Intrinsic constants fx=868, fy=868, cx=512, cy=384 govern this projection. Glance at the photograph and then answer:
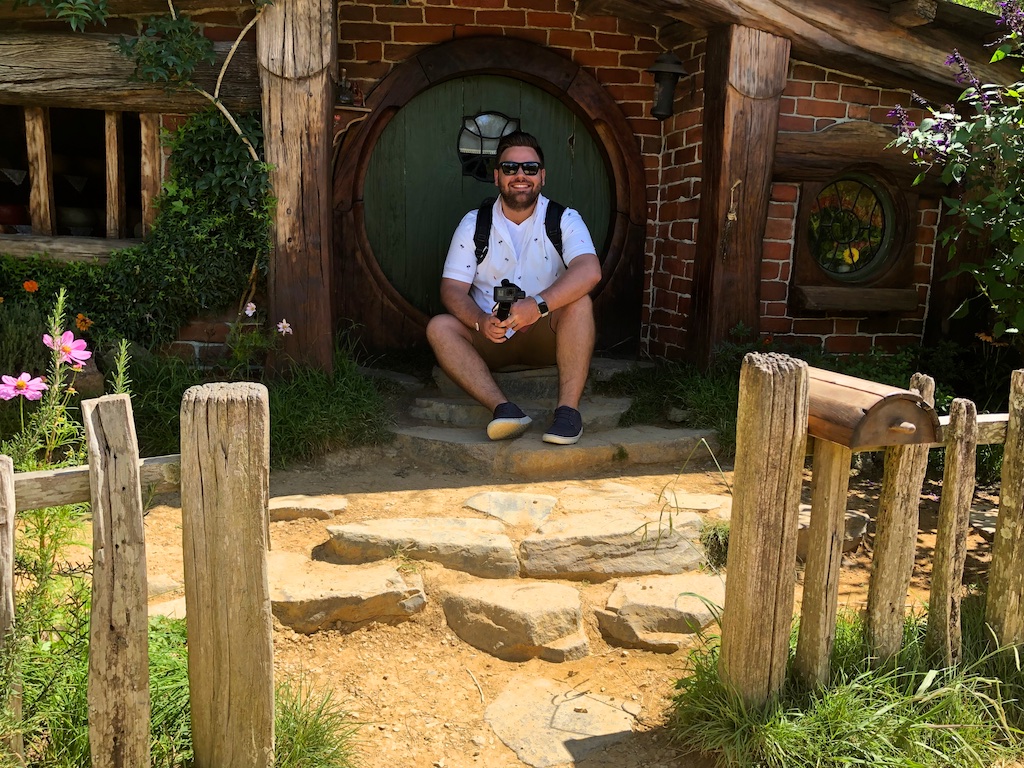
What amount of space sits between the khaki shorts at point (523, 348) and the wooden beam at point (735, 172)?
872 millimetres

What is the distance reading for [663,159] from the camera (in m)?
5.36

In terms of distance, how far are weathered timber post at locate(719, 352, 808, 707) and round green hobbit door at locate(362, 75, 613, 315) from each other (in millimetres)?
3504

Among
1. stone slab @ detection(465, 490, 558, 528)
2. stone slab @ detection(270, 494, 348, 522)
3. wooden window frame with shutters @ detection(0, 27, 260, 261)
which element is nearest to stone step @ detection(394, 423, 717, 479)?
stone slab @ detection(465, 490, 558, 528)

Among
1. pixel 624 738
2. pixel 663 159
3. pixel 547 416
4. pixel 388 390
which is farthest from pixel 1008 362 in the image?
pixel 624 738

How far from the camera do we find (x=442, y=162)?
5.18 metres

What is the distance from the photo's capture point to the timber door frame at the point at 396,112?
193 inches

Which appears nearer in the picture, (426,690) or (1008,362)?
(426,690)

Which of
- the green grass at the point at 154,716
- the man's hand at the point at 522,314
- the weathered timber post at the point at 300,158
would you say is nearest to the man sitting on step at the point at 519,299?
the man's hand at the point at 522,314

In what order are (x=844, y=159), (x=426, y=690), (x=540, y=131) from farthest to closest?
1. (x=540, y=131)
2. (x=844, y=159)
3. (x=426, y=690)

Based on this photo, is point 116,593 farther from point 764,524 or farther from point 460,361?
point 460,361

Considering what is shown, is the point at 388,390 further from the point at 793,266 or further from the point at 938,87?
the point at 938,87

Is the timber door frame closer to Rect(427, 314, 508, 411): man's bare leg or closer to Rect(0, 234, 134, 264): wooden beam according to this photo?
Rect(427, 314, 508, 411): man's bare leg

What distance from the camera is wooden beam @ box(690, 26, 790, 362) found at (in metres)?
4.41

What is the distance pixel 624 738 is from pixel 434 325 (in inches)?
89.0
